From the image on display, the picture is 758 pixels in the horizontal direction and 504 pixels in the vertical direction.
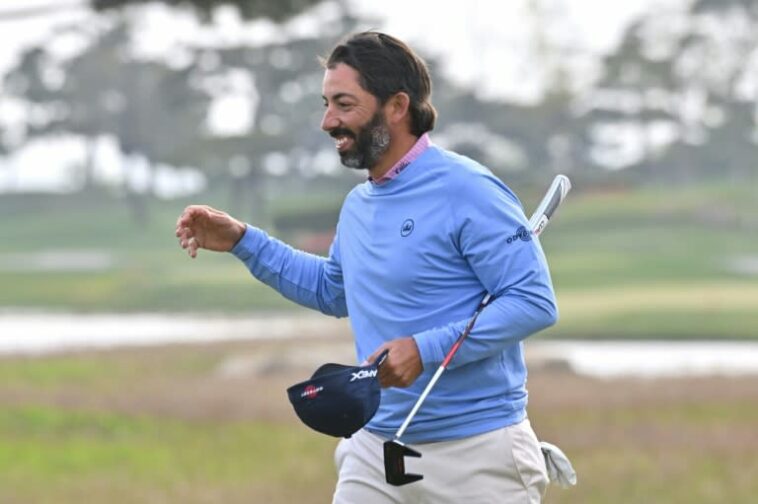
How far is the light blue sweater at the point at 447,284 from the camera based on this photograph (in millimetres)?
5008

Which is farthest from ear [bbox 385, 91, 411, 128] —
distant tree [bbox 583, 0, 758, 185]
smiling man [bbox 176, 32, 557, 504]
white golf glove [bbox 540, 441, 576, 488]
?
distant tree [bbox 583, 0, 758, 185]

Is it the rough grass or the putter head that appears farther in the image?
the rough grass

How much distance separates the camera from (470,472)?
5.20 m

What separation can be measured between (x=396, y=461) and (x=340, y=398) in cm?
24

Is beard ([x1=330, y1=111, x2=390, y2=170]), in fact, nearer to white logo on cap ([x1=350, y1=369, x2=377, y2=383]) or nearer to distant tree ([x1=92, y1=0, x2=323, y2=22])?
white logo on cap ([x1=350, y1=369, x2=377, y2=383])

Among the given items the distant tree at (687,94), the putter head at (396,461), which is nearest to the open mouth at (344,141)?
the putter head at (396,461)

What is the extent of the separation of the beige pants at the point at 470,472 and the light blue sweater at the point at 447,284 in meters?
0.04

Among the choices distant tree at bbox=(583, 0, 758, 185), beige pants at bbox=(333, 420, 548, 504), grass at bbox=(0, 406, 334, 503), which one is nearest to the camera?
beige pants at bbox=(333, 420, 548, 504)

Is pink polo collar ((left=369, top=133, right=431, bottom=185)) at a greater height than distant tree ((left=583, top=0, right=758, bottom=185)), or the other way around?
pink polo collar ((left=369, top=133, right=431, bottom=185))

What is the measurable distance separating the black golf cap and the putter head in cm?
10

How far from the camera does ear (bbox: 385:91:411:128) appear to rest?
17.2ft

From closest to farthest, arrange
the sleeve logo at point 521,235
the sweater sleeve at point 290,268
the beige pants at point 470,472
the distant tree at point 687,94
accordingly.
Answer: the sleeve logo at point 521,235
the beige pants at point 470,472
the sweater sleeve at point 290,268
the distant tree at point 687,94

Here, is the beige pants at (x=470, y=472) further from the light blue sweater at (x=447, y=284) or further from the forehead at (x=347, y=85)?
the forehead at (x=347, y=85)

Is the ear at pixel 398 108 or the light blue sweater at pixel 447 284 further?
the ear at pixel 398 108
